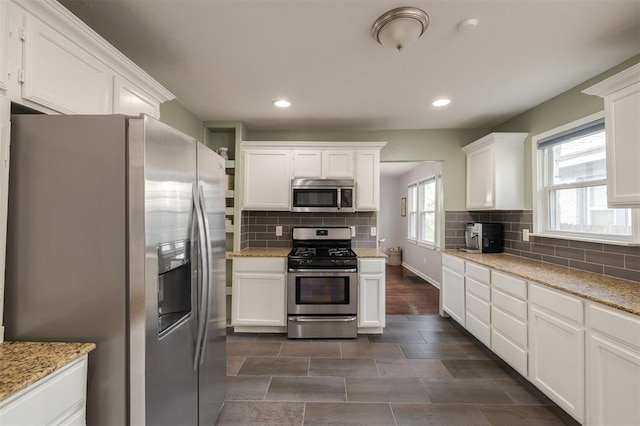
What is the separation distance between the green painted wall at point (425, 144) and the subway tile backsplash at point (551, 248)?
0.99 feet

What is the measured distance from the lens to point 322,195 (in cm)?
348

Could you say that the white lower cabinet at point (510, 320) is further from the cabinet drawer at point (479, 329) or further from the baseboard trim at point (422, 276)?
the baseboard trim at point (422, 276)

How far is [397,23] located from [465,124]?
243 centimetres

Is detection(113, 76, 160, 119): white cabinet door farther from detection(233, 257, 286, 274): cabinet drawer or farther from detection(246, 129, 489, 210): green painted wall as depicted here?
detection(246, 129, 489, 210): green painted wall

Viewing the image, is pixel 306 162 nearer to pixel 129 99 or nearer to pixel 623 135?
pixel 129 99

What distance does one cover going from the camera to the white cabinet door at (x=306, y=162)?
3.53m

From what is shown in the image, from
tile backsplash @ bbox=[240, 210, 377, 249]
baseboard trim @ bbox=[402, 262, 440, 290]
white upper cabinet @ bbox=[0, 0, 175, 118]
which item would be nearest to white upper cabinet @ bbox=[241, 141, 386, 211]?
tile backsplash @ bbox=[240, 210, 377, 249]

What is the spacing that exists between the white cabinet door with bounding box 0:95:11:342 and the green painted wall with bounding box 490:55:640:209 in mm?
3633

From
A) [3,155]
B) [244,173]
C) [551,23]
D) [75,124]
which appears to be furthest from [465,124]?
[3,155]

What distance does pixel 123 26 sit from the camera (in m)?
1.74

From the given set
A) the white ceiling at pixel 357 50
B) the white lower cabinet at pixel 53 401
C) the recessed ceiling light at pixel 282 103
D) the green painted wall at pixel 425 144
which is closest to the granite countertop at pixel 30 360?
the white lower cabinet at pixel 53 401

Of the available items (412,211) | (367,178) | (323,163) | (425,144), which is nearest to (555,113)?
(425,144)

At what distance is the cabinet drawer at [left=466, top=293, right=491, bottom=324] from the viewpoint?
272 cm

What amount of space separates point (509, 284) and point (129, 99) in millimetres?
3091
